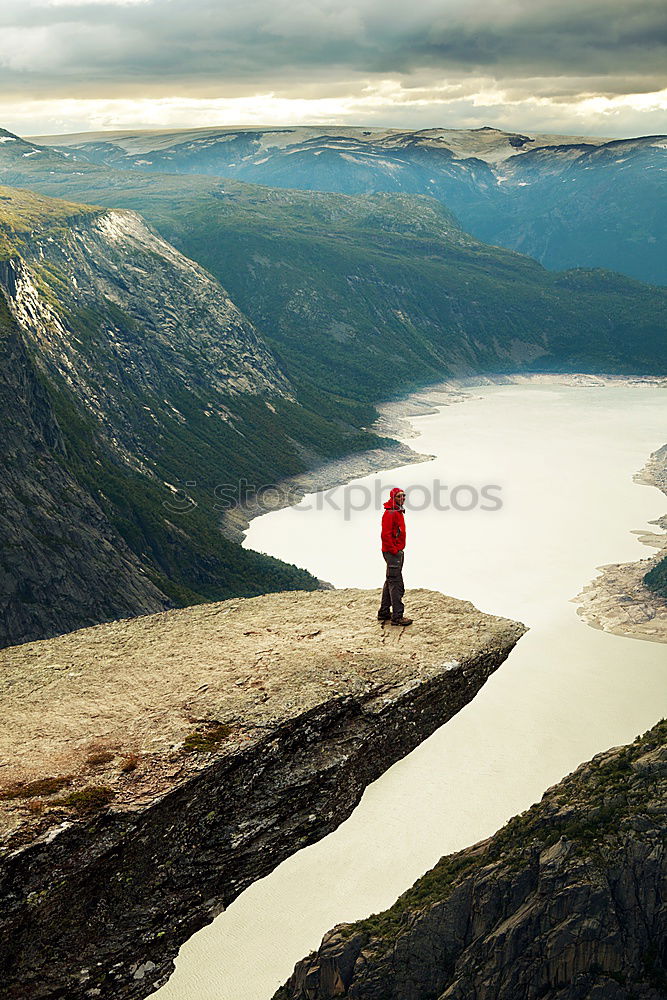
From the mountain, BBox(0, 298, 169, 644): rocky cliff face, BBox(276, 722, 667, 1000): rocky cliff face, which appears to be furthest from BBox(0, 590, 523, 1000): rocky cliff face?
the mountain

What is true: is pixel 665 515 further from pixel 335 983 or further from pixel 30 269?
pixel 335 983

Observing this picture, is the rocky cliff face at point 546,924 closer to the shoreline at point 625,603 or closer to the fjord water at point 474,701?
the fjord water at point 474,701

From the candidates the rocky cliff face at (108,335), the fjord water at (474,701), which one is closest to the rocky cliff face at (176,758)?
the fjord water at (474,701)

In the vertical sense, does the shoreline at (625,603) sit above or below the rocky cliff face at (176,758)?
below

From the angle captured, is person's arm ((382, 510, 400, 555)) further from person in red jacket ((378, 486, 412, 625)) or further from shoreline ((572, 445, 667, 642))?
shoreline ((572, 445, 667, 642))

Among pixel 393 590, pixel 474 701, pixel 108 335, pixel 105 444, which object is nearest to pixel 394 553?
pixel 393 590

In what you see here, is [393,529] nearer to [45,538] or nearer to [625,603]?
[45,538]


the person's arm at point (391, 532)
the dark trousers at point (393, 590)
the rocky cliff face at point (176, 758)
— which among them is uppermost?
the person's arm at point (391, 532)
